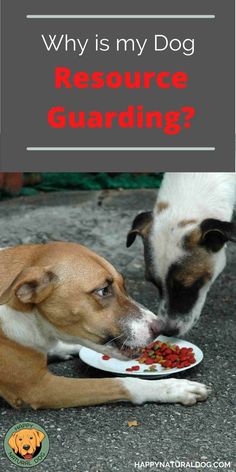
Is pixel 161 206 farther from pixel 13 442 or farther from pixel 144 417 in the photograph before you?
pixel 13 442

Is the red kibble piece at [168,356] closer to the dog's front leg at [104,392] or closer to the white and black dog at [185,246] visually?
the white and black dog at [185,246]

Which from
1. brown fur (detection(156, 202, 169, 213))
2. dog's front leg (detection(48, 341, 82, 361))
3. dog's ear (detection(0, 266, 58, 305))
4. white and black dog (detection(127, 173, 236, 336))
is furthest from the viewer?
brown fur (detection(156, 202, 169, 213))

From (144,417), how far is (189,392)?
228 mm

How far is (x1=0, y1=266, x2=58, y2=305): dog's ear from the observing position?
10.8ft

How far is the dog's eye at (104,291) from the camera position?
3.35m

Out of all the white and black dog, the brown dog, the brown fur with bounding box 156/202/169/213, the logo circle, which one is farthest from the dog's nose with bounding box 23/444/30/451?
the brown fur with bounding box 156/202/169/213

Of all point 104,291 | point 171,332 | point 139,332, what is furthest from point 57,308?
point 171,332

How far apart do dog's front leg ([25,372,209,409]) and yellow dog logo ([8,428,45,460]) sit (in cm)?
28

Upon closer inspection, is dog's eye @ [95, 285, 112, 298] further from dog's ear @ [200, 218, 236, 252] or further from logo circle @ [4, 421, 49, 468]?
dog's ear @ [200, 218, 236, 252]

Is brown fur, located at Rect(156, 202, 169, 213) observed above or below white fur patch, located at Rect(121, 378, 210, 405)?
above

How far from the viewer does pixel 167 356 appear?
4000 mm

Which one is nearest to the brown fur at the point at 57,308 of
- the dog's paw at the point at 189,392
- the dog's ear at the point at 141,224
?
the dog's paw at the point at 189,392
